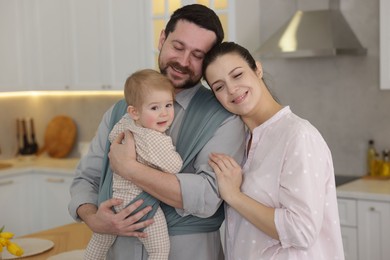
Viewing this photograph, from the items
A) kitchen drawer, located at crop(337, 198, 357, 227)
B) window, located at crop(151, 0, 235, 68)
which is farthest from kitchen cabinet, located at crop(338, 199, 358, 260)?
window, located at crop(151, 0, 235, 68)

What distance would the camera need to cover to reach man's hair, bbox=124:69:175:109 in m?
2.35

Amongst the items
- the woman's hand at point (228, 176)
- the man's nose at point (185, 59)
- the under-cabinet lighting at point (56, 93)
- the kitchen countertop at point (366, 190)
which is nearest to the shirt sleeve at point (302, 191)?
the woman's hand at point (228, 176)

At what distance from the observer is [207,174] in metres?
2.38

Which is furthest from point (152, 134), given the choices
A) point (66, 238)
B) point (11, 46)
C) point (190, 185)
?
point (11, 46)

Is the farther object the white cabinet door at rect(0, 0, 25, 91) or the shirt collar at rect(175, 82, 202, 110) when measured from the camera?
the white cabinet door at rect(0, 0, 25, 91)

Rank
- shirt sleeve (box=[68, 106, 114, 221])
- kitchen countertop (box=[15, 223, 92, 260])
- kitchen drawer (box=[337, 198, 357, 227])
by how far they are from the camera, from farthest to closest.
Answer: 1. kitchen drawer (box=[337, 198, 357, 227])
2. kitchen countertop (box=[15, 223, 92, 260])
3. shirt sleeve (box=[68, 106, 114, 221])

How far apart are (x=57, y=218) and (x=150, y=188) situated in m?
4.05

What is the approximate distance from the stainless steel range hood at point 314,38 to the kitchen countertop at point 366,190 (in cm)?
86

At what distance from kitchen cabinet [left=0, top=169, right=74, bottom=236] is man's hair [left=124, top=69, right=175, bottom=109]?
3771mm

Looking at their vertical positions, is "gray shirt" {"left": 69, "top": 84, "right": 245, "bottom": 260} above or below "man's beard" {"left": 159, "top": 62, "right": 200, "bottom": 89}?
below

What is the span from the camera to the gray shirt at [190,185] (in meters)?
2.34

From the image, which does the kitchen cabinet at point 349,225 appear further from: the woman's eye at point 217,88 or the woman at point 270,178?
the woman's eye at point 217,88

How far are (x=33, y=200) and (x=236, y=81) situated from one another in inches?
170

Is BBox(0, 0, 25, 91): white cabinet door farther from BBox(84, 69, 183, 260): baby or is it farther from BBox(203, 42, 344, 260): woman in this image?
BBox(203, 42, 344, 260): woman
